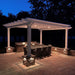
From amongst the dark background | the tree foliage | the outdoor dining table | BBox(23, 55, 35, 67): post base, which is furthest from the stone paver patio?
the tree foliage

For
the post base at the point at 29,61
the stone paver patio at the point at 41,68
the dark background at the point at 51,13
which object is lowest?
the stone paver patio at the point at 41,68

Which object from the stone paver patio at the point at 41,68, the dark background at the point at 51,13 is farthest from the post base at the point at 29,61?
the dark background at the point at 51,13

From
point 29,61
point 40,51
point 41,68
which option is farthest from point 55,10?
point 41,68

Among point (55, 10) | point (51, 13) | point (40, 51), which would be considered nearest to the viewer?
point (40, 51)

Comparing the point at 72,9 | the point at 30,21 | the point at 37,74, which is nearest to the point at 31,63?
the point at 37,74

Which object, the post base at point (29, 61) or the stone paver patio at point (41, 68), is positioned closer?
the stone paver patio at point (41, 68)

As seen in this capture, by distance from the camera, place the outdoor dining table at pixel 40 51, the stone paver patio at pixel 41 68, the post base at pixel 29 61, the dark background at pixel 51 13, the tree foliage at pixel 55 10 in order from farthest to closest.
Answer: the tree foliage at pixel 55 10 → the dark background at pixel 51 13 → the outdoor dining table at pixel 40 51 → the post base at pixel 29 61 → the stone paver patio at pixel 41 68

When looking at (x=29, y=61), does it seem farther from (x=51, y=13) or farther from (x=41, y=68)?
(x=51, y=13)

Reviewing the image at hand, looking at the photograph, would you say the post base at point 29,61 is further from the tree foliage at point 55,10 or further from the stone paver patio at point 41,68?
the tree foliage at point 55,10

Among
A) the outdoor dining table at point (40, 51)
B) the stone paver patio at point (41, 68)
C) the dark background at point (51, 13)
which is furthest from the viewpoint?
the dark background at point (51, 13)

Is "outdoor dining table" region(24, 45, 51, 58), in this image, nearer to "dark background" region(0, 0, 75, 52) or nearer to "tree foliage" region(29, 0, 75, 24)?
"dark background" region(0, 0, 75, 52)

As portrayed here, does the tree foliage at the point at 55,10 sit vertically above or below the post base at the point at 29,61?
above

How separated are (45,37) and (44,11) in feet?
25.0

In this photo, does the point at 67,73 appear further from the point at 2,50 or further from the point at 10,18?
the point at 10,18
